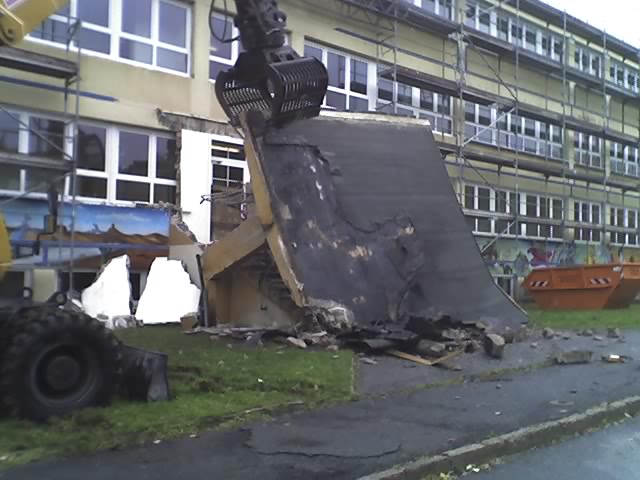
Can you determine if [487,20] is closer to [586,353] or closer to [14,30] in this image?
[586,353]

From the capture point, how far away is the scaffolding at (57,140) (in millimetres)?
13492

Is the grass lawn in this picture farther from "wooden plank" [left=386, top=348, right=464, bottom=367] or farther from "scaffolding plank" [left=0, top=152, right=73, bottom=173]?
"scaffolding plank" [left=0, top=152, right=73, bottom=173]

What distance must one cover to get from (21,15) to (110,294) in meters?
8.09

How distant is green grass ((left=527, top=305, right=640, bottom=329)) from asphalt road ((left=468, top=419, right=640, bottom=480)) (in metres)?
7.24

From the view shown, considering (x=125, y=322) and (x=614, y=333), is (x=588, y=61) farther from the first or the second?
(x=125, y=322)

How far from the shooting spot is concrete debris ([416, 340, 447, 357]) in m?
9.19

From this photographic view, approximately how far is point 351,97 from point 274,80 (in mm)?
11688

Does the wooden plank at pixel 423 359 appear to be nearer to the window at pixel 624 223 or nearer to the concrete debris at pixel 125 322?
the concrete debris at pixel 125 322

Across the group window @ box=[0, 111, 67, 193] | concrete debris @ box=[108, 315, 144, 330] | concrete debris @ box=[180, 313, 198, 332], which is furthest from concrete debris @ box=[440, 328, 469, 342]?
window @ box=[0, 111, 67, 193]

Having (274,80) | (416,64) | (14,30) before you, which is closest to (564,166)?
(416,64)

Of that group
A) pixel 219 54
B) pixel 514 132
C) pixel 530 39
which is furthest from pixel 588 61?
pixel 219 54

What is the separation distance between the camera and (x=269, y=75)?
371 inches

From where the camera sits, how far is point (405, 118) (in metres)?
13.0

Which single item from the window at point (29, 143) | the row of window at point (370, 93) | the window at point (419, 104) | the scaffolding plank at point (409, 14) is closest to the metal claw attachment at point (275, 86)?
the window at point (29, 143)
